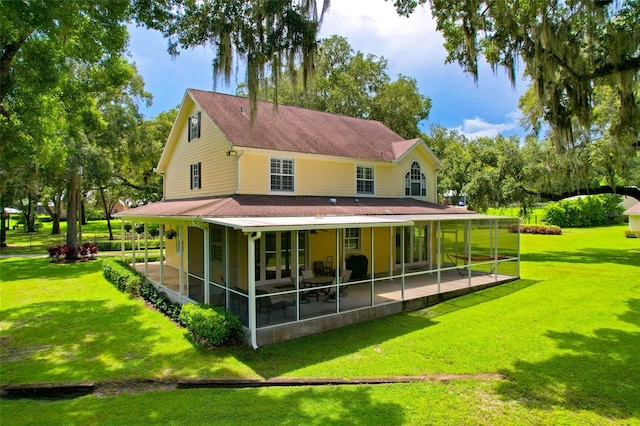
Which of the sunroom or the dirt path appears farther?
the sunroom

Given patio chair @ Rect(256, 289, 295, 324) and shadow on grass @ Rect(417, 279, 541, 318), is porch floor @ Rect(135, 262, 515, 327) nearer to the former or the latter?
patio chair @ Rect(256, 289, 295, 324)

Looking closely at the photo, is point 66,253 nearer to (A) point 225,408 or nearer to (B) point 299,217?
(B) point 299,217

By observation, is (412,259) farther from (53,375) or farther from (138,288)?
(53,375)

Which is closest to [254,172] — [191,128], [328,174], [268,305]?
[328,174]

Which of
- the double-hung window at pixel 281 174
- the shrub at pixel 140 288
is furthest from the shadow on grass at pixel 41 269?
the double-hung window at pixel 281 174

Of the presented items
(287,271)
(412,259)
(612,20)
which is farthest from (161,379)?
(612,20)

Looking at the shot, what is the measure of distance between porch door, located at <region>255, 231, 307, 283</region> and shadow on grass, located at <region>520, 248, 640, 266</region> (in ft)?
50.4

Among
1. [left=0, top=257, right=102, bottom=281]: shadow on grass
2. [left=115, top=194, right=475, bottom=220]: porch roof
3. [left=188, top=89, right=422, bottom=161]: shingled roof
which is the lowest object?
[left=0, top=257, right=102, bottom=281]: shadow on grass

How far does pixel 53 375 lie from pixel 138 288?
21.8 feet

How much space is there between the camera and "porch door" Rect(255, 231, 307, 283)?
13.4 m

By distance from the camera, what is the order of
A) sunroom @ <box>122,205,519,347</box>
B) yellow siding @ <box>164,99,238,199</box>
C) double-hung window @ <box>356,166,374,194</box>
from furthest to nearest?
double-hung window @ <box>356,166,374,194</box>
yellow siding @ <box>164,99,238,199</box>
sunroom @ <box>122,205,519,347</box>

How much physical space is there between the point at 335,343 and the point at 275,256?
534cm

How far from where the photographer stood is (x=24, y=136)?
10812mm

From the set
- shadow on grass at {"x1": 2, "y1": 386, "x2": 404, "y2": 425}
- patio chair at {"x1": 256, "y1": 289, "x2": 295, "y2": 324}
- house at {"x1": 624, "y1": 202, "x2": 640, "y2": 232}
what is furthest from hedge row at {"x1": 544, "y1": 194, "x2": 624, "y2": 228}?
shadow on grass at {"x1": 2, "y1": 386, "x2": 404, "y2": 425}
